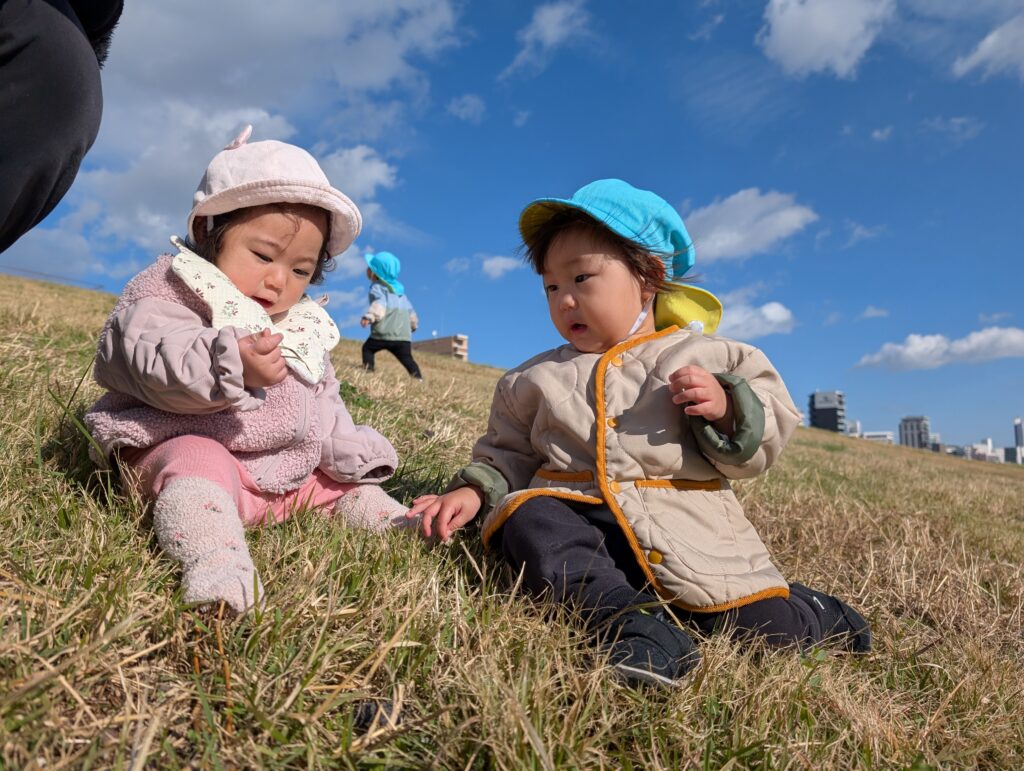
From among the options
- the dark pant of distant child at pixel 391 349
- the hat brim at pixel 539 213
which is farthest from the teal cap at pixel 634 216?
the dark pant of distant child at pixel 391 349

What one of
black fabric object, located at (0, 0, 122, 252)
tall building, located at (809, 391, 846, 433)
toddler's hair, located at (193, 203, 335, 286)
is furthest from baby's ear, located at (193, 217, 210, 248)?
tall building, located at (809, 391, 846, 433)

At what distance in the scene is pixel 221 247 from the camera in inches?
107

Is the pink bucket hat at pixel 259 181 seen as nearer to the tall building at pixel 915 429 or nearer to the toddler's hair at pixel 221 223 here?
the toddler's hair at pixel 221 223

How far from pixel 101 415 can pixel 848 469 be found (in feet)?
30.8

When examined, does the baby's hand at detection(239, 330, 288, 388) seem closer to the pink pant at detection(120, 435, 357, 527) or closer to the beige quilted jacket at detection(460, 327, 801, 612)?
the pink pant at detection(120, 435, 357, 527)

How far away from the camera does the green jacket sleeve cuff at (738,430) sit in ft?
8.07

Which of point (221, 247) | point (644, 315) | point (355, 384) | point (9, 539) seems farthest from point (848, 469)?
point (9, 539)

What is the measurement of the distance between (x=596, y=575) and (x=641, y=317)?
43.5 inches

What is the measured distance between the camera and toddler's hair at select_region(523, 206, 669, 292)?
9.32 ft

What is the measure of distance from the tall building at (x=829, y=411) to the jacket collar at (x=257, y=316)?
426 feet

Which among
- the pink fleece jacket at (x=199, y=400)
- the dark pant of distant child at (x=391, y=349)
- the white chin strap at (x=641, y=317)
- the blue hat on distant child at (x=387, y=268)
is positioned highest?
the blue hat on distant child at (x=387, y=268)

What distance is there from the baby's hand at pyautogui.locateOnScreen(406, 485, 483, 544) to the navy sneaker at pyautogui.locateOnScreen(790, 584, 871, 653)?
117 centimetres

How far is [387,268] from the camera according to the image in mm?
13133

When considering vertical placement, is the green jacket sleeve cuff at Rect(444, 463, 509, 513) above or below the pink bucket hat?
below
